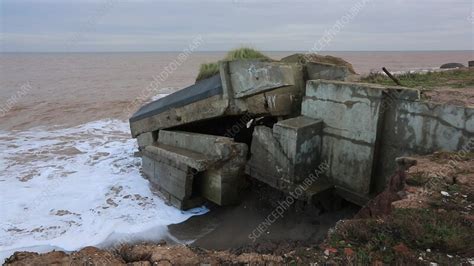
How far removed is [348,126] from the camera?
6.39 metres

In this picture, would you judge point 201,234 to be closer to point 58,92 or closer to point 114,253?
point 114,253

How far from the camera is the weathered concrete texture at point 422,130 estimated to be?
→ 518 cm

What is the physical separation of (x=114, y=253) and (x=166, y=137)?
5.49 meters

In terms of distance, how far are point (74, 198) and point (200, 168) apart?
3.33m

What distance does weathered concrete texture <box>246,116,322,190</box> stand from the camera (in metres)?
6.57

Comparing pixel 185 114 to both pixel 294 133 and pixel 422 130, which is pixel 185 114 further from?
pixel 422 130

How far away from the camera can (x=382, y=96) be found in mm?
5867

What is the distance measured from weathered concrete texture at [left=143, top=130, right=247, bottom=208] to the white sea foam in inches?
16.5

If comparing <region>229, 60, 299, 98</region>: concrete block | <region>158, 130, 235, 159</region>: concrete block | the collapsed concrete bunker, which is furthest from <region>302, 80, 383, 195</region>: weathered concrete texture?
<region>158, 130, 235, 159</region>: concrete block

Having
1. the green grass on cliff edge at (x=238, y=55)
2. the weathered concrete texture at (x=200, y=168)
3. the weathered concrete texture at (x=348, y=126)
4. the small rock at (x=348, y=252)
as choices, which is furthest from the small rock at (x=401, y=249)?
the green grass on cliff edge at (x=238, y=55)

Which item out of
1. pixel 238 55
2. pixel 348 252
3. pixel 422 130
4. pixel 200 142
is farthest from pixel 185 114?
pixel 348 252

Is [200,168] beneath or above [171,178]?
above

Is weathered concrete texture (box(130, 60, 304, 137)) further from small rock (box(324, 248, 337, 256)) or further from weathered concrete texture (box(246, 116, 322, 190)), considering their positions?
small rock (box(324, 248, 337, 256))

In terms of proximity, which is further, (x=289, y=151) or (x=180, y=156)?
(x=180, y=156)
